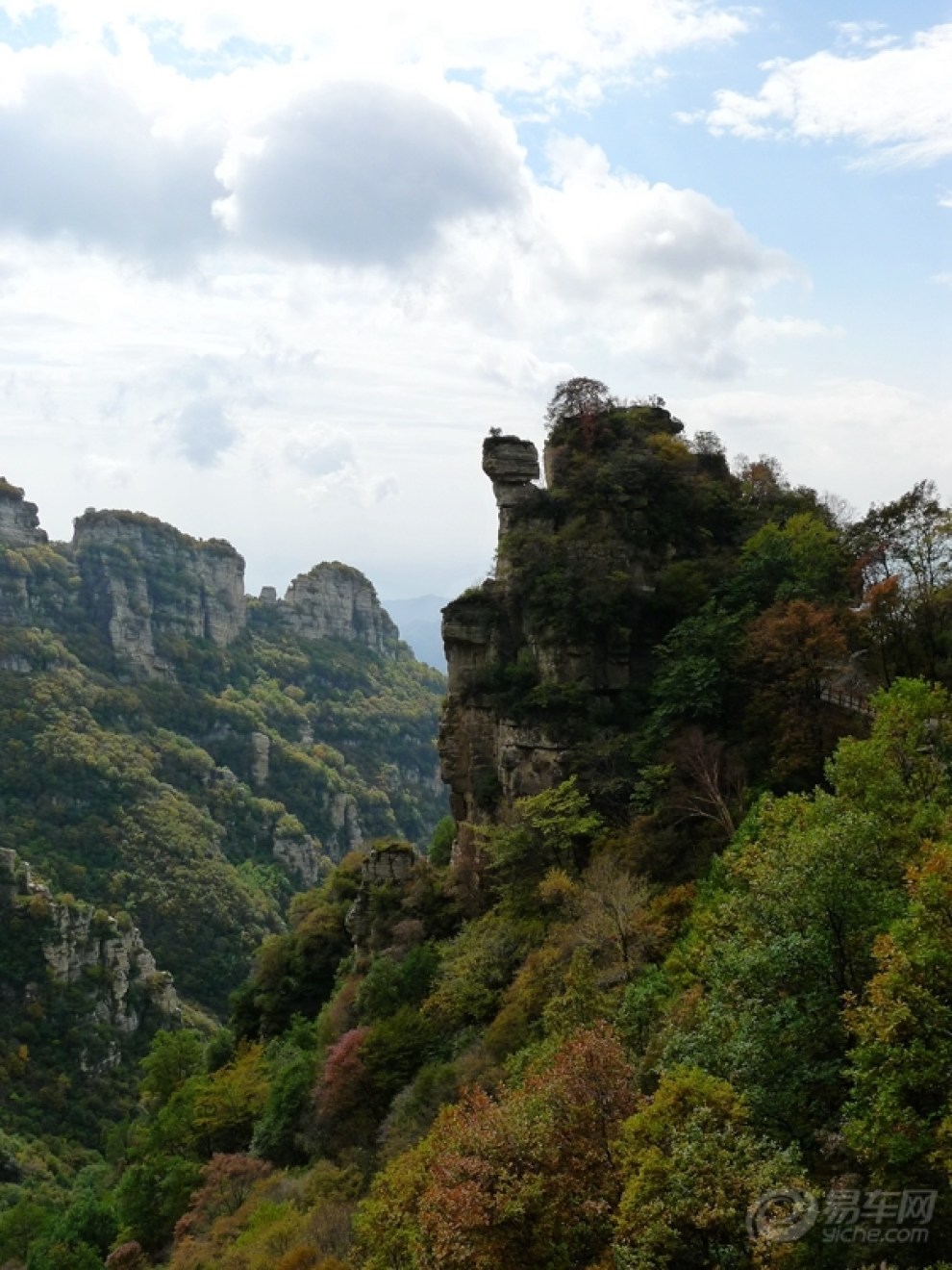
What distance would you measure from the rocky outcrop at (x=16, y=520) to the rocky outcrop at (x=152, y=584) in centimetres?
587

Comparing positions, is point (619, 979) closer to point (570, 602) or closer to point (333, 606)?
point (570, 602)

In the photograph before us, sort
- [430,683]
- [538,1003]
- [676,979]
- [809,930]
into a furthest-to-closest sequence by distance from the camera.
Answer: [430,683]
[538,1003]
[676,979]
[809,930]

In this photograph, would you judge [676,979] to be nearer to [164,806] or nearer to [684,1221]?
[684,1221]

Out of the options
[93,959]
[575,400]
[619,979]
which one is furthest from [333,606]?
[619,979]

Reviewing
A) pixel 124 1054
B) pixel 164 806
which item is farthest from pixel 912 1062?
pixel 164 806

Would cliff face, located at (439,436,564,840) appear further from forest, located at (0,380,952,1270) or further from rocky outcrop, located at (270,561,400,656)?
rocky outcrop, located at (270,561,400,656)

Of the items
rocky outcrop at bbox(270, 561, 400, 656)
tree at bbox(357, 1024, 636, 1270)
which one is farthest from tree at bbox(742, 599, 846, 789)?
rocky outcrop at bbox(270, 561, 400, 656)

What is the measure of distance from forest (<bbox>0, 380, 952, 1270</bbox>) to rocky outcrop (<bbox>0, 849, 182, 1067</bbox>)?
665mm

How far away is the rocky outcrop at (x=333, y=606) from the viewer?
15900cm

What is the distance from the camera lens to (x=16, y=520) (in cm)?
12456

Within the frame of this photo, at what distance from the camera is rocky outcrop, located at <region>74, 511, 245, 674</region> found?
411ft

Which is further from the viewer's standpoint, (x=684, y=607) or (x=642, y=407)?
(x=642, y=407)

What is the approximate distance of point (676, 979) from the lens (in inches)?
750

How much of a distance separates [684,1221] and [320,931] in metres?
32.3
